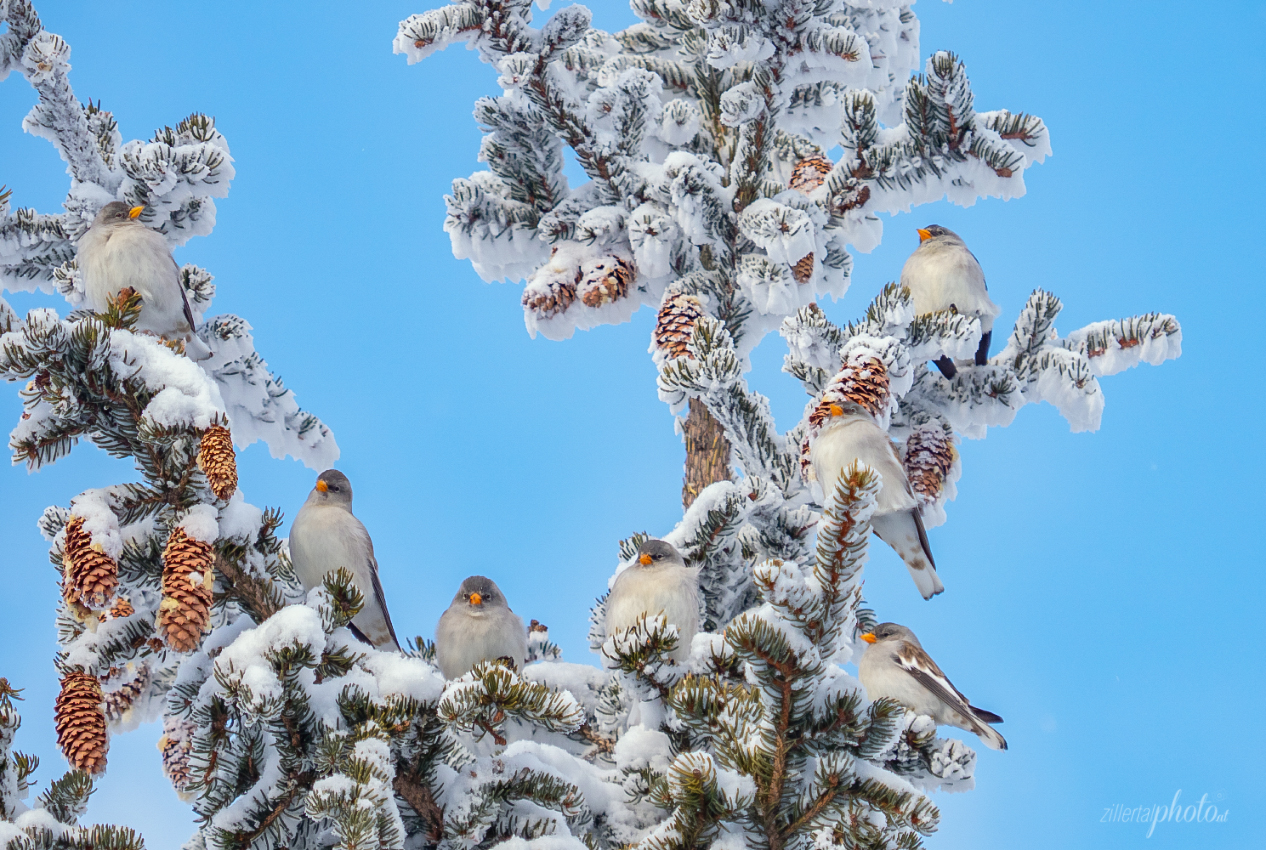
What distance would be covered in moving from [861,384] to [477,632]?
1891 mm

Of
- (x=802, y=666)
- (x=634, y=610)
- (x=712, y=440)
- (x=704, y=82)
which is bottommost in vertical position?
(x=802, y=666)

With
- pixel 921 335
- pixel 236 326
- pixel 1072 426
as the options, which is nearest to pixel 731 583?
pixel 921 335

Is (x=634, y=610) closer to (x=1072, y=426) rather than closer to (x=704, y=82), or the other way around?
(x=1072, y=426)

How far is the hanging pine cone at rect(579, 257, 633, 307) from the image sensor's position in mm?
3994

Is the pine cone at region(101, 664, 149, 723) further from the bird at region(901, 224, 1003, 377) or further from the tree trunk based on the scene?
the bird at region(901, 224, 1003, 377)

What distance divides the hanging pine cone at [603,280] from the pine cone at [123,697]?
210cm

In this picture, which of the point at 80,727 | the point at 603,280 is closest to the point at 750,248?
the point at 603,280

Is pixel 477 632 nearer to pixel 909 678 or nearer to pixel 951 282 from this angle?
pixel 909 678

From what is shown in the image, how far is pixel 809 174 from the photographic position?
488 cm

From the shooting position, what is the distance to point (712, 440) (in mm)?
4395

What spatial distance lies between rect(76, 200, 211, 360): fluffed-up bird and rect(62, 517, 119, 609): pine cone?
5.96 ft

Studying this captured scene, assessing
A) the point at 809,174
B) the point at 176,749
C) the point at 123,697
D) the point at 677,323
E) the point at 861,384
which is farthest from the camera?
the point at 809,174

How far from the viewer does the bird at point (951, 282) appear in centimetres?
462

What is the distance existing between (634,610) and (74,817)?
1737 mm
